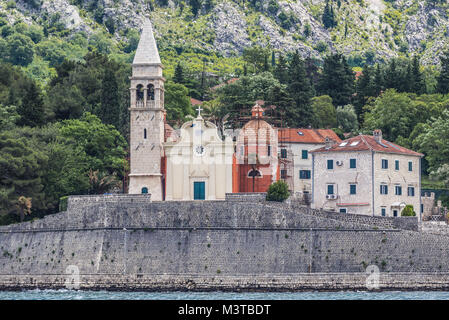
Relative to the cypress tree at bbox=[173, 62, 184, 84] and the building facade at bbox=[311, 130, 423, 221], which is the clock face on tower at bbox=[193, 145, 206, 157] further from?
the cypress tree at bbox=[173, 62, 184, 84]

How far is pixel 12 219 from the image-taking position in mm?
83625

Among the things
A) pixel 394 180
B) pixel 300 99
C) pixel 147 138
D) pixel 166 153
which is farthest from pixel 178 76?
pixel 394 180

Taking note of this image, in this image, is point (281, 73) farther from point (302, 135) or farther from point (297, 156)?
point (297, 156)

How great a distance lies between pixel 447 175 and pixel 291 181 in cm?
1303

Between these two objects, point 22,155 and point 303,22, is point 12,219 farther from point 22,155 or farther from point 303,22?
point 303,22

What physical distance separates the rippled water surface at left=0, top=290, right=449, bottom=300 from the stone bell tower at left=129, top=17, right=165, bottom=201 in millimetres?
13154

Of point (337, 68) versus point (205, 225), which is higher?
point (337, 68)

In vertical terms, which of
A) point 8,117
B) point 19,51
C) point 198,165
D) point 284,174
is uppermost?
point 19,51

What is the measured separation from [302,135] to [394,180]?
14286 mm

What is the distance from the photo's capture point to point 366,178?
83.4m

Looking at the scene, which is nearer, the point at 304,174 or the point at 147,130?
the point at 147,130

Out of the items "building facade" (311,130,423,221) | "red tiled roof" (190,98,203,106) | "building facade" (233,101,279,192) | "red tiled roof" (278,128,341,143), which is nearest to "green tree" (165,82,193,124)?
"red tiled roof" (190,98,203,106)

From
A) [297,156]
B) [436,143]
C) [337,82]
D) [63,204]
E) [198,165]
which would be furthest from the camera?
[337,82]

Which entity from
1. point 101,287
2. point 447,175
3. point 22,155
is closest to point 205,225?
point 101,287
